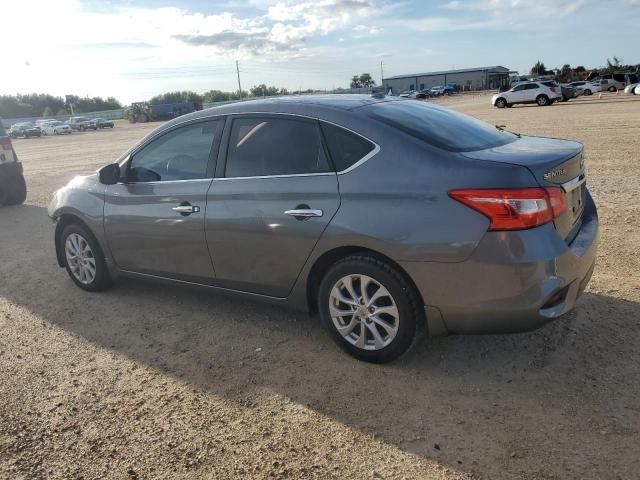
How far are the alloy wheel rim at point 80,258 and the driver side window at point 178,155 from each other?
992mm

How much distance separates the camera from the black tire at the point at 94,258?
5090mm

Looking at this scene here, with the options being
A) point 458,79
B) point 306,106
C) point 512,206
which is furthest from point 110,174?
point 458,79

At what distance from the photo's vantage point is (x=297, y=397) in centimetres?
330

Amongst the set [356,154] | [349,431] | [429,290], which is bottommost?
[349,431]

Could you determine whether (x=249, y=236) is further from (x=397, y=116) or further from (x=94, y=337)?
(x=94, y=337)

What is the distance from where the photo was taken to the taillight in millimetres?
2920

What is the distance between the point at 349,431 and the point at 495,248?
1278mm

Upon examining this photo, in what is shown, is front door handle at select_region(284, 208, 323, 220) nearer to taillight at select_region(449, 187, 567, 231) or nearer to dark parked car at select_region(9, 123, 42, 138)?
taillight at select_region(449, 187, 567, 231)

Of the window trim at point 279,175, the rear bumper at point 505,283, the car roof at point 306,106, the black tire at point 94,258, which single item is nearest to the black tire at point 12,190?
the black tire at point 94,258

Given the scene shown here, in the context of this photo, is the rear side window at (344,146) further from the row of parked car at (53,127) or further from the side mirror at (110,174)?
the row of parked car at (53,127)

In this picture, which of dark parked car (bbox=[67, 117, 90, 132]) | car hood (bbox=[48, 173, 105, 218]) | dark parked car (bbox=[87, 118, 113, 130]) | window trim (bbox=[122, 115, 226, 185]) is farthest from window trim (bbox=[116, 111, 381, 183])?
dark parked car (bbox=[67, 117, 90, 132])

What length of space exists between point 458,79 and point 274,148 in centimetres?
11717

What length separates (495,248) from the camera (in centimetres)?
295

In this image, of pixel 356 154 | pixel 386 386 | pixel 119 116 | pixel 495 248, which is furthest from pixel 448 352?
pixel 119 116
